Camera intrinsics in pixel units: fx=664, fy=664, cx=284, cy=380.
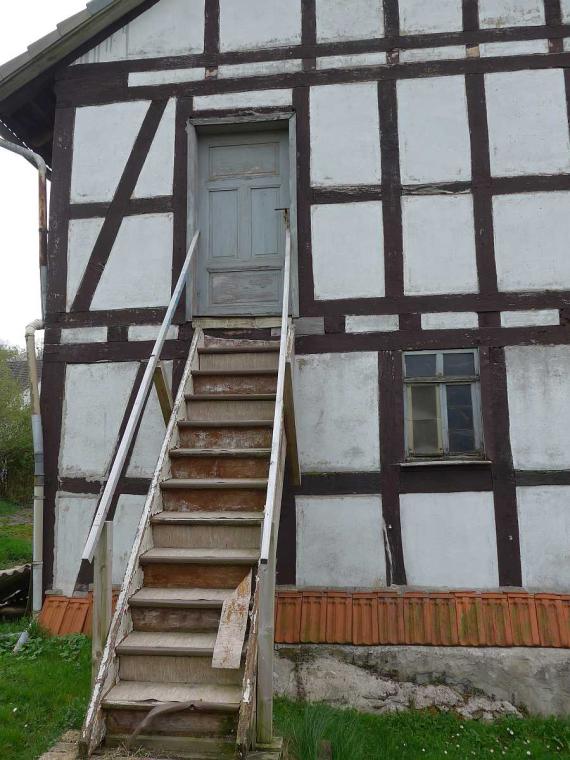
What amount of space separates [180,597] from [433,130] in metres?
4.94

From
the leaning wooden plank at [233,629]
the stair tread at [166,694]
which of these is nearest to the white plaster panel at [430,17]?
the leaning wooden plank at [233,629]

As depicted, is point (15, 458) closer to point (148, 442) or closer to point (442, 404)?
point (148, 442)

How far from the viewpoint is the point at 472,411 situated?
6098mm

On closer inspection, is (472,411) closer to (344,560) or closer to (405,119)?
(344,560)

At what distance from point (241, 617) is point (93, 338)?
3.68 meters

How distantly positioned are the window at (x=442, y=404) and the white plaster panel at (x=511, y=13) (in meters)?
3.30

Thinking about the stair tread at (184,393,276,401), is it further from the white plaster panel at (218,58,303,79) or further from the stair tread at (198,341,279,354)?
the white plaster panel at (218,58,303,79)

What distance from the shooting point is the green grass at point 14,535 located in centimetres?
1092

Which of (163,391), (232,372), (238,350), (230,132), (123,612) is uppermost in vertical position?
(230,132)

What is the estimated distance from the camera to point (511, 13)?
654 cm

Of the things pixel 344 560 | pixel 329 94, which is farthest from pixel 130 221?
pixel 344 560

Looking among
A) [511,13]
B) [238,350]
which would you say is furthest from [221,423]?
[511,13]

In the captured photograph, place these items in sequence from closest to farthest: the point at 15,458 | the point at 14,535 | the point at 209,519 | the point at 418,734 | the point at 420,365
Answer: the point at 209,519
the point at 418,734
the point at 420,365
the point at 14,535
the point at 15,458

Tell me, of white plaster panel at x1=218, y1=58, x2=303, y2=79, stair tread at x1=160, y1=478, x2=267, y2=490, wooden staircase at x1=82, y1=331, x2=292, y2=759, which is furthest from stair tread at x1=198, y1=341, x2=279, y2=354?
white plaster panel at x1=218, y1=58, x2=303, y2=79
